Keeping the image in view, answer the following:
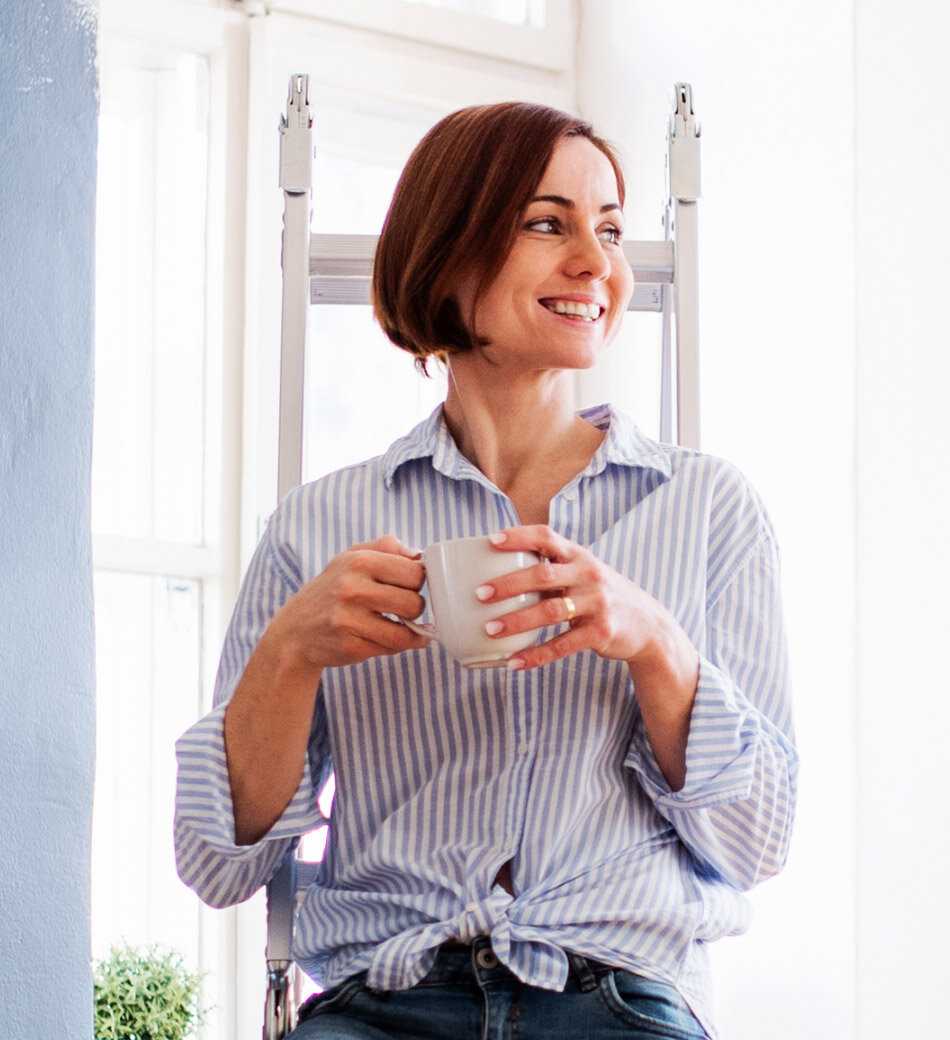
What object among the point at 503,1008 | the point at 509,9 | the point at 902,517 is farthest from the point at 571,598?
the point at 509,9

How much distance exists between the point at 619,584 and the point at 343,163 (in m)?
1.79

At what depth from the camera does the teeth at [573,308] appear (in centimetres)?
153

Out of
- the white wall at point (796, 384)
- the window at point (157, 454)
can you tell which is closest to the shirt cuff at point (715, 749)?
the white wall at point (796, 384)

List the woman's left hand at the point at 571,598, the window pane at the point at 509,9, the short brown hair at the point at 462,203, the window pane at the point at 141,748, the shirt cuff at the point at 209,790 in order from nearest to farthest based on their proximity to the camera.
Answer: the woman's left hand at the point at 571,598 < the shirt cuff at the point at 209,790 < the short brown hair at the point at 462,203 < the window pane at the point at 141,748 < the window pane at the point at 509,9

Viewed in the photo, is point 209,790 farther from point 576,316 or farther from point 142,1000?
point 142,1000

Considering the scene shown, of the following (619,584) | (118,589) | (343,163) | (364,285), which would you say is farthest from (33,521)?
(343,163)

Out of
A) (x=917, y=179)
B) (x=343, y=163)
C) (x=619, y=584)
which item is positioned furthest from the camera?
(x=343, y=163)

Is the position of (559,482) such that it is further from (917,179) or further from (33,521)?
(917,179)

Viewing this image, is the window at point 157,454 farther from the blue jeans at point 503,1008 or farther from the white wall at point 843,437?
the blue jeans at point 503,1008

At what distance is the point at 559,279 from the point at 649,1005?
61cm

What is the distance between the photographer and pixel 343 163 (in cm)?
293

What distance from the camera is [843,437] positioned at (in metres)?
2.39

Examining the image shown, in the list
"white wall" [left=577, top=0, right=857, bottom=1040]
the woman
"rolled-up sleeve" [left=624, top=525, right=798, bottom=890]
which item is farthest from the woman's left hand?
"white wall" [left=577, top=0, right=857, bottom=1040]

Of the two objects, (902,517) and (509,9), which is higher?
(509,9)
